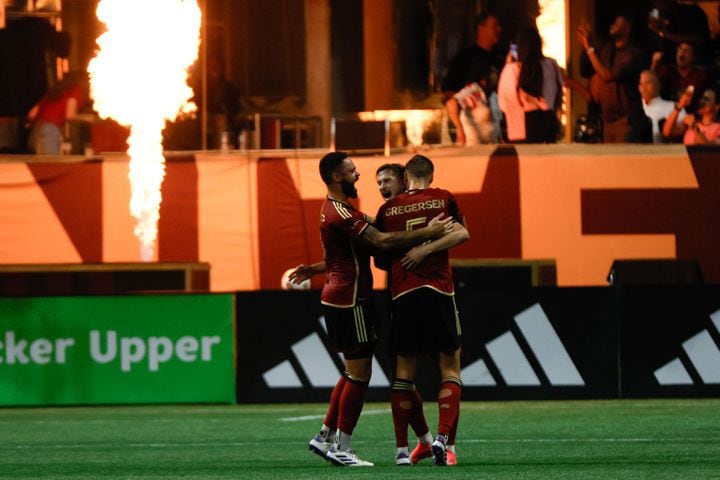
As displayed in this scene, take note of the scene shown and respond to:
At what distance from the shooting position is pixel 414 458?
1068 centimetres

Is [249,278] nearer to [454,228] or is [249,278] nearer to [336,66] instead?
[336,66]

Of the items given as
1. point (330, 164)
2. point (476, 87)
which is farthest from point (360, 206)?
point (330, 164)

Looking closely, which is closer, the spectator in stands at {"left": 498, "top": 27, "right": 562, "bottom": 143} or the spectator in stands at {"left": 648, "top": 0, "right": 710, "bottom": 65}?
the spectator in stands at {"left": 498, "top": 27, "right": 562, "bottom": 143}

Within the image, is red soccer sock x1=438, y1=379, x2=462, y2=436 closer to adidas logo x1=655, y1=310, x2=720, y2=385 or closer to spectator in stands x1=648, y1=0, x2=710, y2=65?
adidas logo x1=655, y1=310, x2=720, y2=385

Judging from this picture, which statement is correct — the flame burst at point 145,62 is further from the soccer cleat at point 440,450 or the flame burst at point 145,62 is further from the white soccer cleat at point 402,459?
the soccer cleat at point 440,450

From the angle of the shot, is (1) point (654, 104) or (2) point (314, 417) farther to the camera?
(1) point (654, 104)

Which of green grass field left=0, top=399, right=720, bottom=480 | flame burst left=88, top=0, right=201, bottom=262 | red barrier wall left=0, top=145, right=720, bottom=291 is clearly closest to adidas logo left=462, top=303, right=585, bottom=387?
green grass field left=0, top=399, right=720, bottom=480

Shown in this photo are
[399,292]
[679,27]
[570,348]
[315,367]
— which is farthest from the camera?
[679,27]

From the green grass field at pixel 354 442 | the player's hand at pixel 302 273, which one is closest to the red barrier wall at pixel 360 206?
the green grass field at pixel 354 442

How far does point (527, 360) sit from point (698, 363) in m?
1.65

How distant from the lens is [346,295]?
35.4 ft

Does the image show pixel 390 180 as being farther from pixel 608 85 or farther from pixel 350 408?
pixel 608 85

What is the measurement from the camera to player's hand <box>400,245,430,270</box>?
10453 mm

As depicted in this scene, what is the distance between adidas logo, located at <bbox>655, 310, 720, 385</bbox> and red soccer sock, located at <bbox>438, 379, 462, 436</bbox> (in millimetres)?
6267
